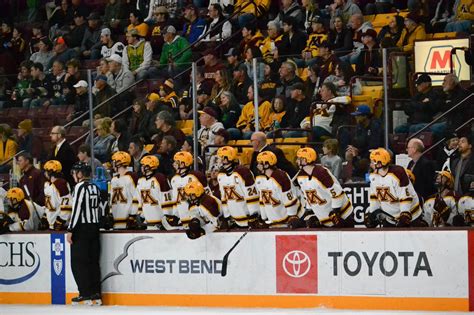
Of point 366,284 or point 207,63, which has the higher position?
point 207,63

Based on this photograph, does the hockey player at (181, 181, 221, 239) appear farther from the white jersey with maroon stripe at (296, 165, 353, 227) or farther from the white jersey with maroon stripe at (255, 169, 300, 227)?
the white jersey with maroon stripe at (296, 165, 353, 227)

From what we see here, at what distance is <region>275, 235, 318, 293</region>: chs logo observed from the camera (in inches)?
563

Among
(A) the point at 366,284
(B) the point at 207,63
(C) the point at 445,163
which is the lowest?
(A) the point at 366,284

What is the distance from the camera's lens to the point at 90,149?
16.8m

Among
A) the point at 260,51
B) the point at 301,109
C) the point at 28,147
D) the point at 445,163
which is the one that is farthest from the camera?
the point at 260,51

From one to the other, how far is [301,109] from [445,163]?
1.91 metres

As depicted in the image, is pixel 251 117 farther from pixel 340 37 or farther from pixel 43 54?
pixel 43 54

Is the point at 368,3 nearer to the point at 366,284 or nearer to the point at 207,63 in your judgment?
the point at 207,63

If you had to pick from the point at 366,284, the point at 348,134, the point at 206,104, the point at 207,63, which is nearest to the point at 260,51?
the point at 207,63

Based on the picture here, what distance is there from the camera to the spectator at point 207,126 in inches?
651

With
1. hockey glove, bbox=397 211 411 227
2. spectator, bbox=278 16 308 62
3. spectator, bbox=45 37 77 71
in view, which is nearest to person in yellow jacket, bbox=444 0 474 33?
spectator, bbox=278 16 308 62

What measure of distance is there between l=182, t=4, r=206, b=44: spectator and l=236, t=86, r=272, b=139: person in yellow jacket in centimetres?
473

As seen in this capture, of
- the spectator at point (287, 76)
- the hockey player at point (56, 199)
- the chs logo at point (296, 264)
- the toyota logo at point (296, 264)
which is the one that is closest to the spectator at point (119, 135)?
the hockey player at point (56, 199)

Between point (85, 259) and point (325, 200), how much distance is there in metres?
2.79
